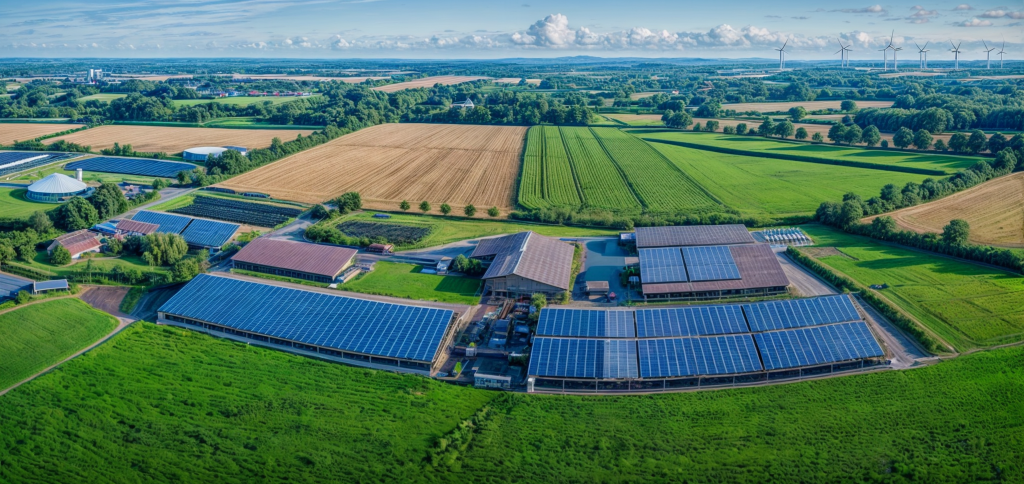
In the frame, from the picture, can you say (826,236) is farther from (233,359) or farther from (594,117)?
(594,117)

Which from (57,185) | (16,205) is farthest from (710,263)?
(16,205)

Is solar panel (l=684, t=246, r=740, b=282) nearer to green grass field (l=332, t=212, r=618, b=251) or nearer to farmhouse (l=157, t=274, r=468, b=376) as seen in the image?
green grass field (l=332, t=212, r=618, b=251)

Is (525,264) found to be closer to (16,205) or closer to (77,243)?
(77,243)

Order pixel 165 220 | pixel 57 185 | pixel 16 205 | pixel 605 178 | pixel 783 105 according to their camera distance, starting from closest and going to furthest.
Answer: pixel 165 220 → pixel 16 205 → pixel 57 185 → pixel 605 178 → pixel 783 105

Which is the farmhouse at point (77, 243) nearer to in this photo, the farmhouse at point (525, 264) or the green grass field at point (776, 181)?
the farmhouse at point (525, 264)

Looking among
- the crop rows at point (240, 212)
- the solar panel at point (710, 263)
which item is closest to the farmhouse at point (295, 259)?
the crop rows at point (240, 212)

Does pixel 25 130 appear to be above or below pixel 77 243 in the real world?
above
